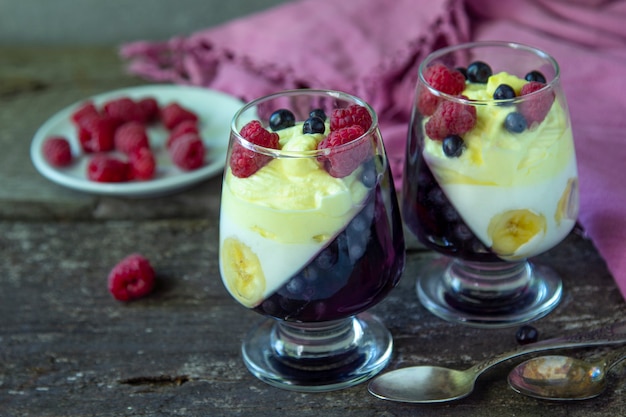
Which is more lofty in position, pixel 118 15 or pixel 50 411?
pixel 118 15

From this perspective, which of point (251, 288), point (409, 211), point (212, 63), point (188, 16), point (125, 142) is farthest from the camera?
point (188, 16)

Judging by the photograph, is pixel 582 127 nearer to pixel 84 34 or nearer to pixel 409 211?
pixel 409 211

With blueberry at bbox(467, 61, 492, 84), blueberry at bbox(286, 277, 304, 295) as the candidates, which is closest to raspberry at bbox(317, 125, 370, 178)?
blueberry at bbox(286, 277, 304, 295)

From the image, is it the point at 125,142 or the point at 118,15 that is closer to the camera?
the point at 125,142

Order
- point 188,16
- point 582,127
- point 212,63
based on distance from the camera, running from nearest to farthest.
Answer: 1. point 582,127
2. point 212,63
3. point 188,16

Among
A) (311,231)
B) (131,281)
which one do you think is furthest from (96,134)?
(311,231)

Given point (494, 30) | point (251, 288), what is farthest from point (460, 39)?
point (251, 288)

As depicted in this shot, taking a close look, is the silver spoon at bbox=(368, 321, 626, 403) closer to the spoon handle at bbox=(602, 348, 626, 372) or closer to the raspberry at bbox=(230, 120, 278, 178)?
the spoon handle at bbox=(602, 348, 626, 372)
